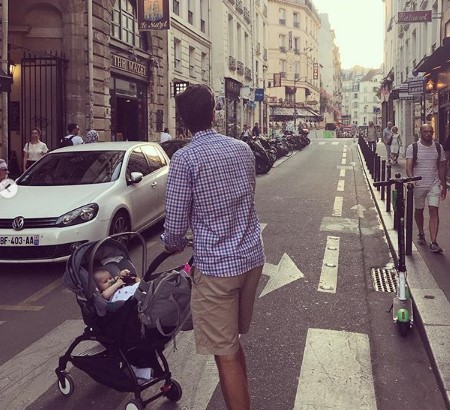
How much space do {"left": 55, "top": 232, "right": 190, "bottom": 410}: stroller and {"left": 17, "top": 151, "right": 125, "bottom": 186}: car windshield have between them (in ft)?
14.6

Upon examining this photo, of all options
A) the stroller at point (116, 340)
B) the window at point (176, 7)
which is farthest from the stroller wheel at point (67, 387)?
the window at point (176, 7)

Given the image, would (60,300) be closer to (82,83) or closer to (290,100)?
(82,83)

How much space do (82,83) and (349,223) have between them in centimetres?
969

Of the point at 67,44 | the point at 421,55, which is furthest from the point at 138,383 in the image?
the point at 421,55

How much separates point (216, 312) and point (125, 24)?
1850 cm

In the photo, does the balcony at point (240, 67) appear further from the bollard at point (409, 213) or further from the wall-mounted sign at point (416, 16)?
the bollard at point (409, 213)

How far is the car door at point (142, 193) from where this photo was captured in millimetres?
7914

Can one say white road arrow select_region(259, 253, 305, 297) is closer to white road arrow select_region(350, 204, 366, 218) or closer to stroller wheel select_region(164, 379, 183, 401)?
stroller wheel select_region(164, 379, 183, 401)

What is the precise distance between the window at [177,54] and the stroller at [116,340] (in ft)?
72.9

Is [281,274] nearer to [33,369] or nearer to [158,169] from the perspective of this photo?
[33,369]

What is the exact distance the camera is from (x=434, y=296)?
17.3 ft

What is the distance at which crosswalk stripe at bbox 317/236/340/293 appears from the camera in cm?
603

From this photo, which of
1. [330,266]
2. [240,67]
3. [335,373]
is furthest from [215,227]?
[240,67]

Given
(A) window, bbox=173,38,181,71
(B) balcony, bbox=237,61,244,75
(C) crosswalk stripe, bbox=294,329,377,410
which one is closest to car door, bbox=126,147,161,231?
(C) crosswalk stripe, bbox=294,329,377,410
